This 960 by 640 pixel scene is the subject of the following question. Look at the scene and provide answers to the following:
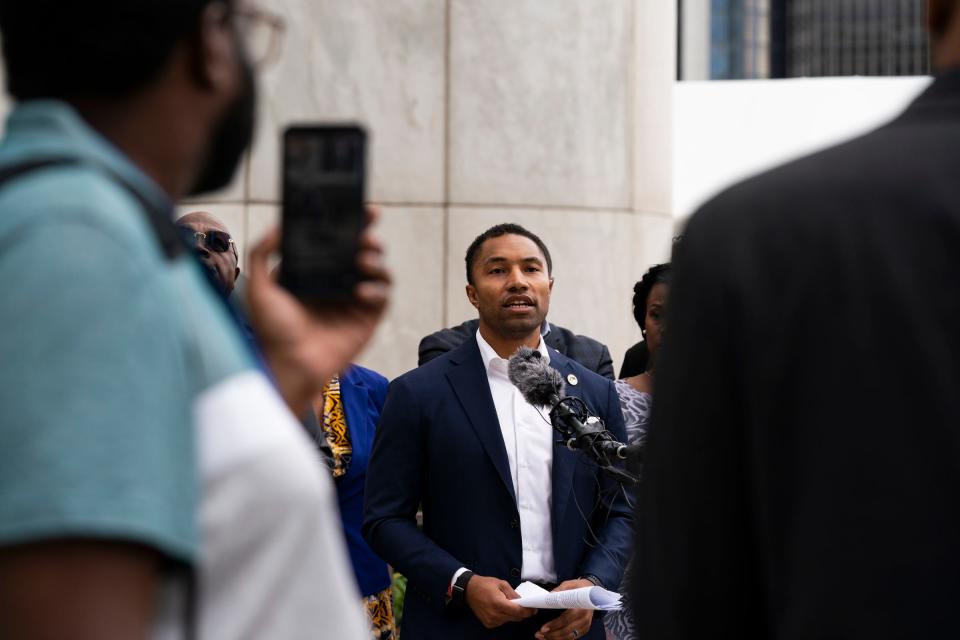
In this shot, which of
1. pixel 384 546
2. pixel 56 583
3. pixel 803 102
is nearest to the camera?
pixel 56 583

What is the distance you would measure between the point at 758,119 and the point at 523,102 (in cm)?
711

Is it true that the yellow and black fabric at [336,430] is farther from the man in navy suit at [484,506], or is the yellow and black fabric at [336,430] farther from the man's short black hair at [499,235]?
the man's short black hair at [499,235]

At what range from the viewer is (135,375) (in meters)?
1.26

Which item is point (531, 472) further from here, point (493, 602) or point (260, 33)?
point (260, 33)

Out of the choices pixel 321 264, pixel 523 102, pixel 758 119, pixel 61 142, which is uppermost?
pixel 758 119

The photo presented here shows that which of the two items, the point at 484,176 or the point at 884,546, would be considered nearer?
the point at 884,546

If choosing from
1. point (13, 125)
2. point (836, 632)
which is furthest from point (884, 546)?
point (13, 125)

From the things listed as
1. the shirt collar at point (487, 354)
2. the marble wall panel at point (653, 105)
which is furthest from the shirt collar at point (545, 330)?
the marble wall panel at point (653, 105)

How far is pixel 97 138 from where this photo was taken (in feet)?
4.83

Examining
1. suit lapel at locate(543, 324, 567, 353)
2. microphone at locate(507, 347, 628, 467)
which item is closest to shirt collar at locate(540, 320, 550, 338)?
suit lapel at locate(543, 324, 567, 353)

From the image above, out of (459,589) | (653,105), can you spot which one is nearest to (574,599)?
(459,589)

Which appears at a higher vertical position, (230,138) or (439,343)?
(230,138)

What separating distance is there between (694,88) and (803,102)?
1283 millimetres

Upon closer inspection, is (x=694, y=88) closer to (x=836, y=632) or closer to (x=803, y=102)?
(x=803, y=102)
